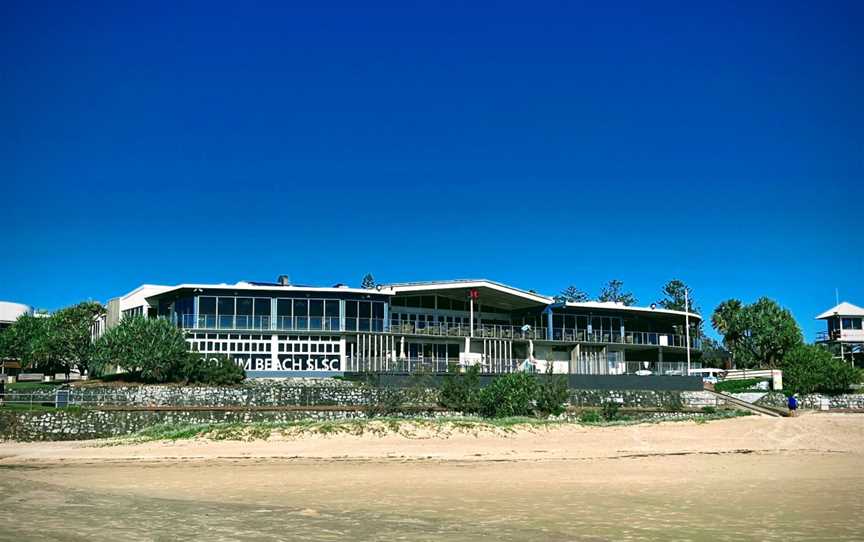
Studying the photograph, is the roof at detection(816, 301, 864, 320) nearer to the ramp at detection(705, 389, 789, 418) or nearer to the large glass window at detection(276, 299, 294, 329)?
the ramp at detection(705, 389, 789, 418)

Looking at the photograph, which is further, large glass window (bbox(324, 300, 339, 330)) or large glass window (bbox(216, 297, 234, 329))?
large glass window (bbox(324, 300, 339, 330))

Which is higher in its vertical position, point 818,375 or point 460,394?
point 818,375

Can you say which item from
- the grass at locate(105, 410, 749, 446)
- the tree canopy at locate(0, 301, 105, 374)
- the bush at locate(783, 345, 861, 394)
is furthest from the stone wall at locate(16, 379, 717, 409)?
the bush at locate(783, 345, 861, 394)

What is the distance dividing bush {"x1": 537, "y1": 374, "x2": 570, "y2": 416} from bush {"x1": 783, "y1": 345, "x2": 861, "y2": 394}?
16595 mm

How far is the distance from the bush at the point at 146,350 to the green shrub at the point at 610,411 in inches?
782

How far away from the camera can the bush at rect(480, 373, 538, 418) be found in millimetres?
37125

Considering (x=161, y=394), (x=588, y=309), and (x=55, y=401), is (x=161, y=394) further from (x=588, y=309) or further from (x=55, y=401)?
(x=588, y=309)

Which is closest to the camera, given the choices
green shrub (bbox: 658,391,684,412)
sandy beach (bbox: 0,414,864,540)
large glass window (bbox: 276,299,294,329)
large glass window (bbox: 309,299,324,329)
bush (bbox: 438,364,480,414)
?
sandy beach (bbox: 0,414,864,540)

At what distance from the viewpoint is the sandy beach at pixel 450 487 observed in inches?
547

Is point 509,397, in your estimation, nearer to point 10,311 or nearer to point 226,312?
point 226,312

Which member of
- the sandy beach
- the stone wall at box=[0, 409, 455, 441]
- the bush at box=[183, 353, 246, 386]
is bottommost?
the sandy beach

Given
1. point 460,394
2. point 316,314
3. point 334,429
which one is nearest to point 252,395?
point 334,429

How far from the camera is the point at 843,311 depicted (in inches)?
2803

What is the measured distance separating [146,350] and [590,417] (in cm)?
2097
